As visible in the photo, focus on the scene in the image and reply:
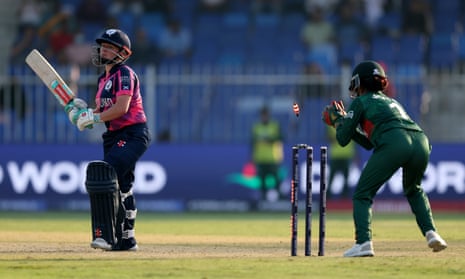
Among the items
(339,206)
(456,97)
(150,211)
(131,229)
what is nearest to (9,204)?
(150,211)

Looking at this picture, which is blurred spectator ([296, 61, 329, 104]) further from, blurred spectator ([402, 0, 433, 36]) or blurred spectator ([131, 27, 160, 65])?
blurred spectator ([131, 27, 160, 65])

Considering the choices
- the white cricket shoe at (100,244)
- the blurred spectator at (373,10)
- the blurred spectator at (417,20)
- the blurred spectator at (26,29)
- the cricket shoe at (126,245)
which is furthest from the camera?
the blurred spectator at (373,10)

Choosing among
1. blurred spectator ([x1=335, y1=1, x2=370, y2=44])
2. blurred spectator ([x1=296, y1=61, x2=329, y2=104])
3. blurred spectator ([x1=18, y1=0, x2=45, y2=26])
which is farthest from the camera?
blurred spectator ([x1=18, y1=0, x2=45, y2=26])

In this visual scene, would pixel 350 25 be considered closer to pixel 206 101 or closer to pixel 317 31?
pixel 317 31

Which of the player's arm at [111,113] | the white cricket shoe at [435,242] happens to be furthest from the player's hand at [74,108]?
the white cricket shoe at [435,242]

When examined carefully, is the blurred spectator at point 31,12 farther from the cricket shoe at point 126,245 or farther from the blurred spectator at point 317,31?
the cricket shoe at point 126,245

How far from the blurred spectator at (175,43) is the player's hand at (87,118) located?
13592mm

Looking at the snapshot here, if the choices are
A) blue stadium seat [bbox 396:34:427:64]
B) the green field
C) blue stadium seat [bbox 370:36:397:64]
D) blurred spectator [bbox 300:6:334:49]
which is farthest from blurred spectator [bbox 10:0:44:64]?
blue stadium seat [bbox 396:34:427:64]

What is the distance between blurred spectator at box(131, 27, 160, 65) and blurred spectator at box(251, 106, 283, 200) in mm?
3505

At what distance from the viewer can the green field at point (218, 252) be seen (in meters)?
10.0

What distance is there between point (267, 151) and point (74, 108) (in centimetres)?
1062

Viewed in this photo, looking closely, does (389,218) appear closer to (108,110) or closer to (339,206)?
(339,206)

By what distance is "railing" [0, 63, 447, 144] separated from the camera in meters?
22.8

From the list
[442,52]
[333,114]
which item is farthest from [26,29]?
[333,114]
